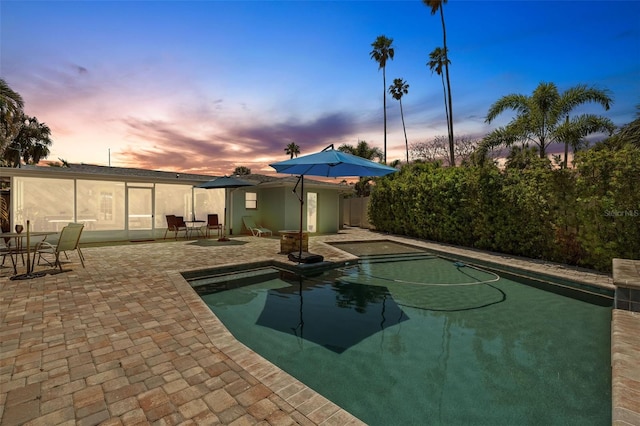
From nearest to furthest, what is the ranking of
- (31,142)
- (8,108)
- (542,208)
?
1. (542,208)
2. (8,108)
3. (31,142)

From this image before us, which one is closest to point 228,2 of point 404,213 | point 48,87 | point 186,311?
point 48,87

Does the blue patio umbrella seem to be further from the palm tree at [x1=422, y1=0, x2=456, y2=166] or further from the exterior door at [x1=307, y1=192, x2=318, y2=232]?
the palm tree at [x1=422, y1=0, x2=456, y2=166]

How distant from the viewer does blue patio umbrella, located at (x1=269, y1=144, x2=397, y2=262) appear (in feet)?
19.7

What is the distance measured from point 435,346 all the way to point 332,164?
12.8 ft

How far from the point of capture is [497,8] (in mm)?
9281

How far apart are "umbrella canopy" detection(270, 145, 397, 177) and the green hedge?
5587 millimetres

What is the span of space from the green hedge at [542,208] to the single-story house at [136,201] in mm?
5926

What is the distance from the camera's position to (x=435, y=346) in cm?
390

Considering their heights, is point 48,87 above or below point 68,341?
above

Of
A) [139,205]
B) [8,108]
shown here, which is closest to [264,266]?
[139,205]

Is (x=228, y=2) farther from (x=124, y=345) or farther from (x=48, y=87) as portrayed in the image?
(x=124, y=345)

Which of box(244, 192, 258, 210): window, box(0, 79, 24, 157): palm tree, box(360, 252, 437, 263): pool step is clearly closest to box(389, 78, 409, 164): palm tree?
box(244, 192, 258, 210): window

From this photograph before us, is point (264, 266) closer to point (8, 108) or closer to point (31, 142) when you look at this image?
point (8, 108)

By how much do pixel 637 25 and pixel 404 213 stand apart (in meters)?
10.4
